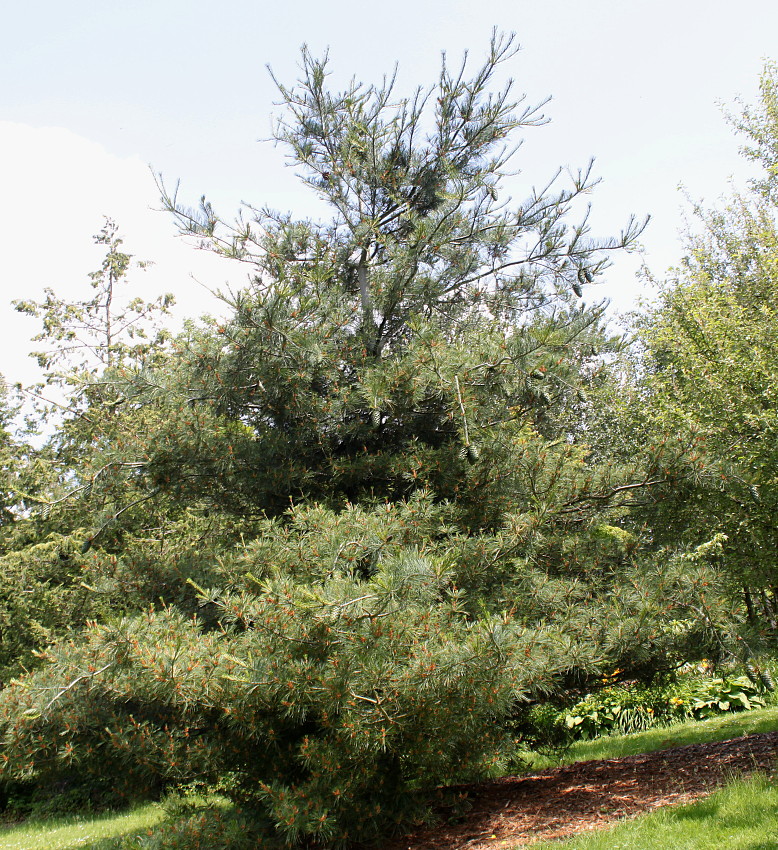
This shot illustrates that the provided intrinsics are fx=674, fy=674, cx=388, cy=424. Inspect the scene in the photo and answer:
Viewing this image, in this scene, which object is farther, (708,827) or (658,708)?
(658,708)

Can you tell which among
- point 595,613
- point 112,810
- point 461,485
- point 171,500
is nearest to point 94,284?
point 112,810

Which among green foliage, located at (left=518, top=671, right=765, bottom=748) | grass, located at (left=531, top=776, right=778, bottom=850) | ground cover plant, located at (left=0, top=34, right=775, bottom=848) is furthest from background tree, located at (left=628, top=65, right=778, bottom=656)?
green foliage, located at (left=518, top=671, right=765, bottom=748)

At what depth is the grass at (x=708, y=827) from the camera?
11.9 ft

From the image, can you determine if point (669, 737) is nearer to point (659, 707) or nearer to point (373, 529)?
point (659, 707)

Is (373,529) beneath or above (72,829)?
above

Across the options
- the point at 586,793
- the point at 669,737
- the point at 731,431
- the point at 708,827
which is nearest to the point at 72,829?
the point at 586,793

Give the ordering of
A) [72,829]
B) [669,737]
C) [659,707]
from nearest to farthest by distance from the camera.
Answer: [669,737] < [659,707] < [72,829]

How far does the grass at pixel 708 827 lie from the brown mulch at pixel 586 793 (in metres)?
0.32

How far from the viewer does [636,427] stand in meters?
8.51

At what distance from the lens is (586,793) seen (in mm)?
5559

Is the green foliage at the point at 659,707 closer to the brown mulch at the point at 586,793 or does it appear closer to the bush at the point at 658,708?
the bush at the point at 658,708

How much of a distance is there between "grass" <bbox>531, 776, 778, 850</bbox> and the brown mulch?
0.32 metres

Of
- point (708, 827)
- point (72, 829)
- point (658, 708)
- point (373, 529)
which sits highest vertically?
point (373, 529)

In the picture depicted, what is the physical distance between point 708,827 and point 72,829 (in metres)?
8.79
